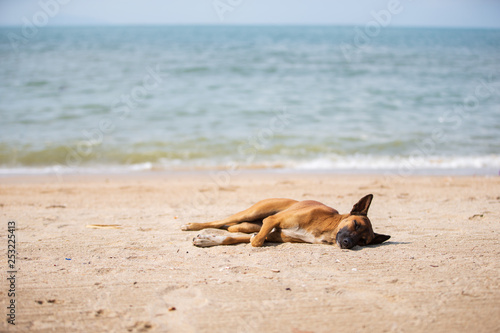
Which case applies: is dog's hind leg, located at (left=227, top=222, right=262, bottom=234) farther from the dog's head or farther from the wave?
the wave

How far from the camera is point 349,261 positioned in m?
4.43

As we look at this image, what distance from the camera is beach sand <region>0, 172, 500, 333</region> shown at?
3285 mm

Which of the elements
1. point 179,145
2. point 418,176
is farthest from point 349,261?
point 179,145

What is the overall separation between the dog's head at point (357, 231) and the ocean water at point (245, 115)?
589 centimetres

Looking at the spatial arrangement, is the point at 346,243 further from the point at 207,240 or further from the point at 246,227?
the point at 207,240

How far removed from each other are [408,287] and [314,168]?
23.5 feet

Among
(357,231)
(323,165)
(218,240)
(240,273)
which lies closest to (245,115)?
(323,165)

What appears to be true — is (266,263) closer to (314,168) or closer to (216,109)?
(314,168)

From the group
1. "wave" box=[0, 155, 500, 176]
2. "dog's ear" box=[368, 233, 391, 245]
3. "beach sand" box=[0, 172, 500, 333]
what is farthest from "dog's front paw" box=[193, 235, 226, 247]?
"wave" box=[0, 155, 500, 176]

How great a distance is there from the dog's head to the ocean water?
19.3 feet

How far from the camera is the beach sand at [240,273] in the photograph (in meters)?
3.29

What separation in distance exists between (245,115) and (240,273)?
1167 centimetres

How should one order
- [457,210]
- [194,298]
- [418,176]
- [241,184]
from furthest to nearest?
[418,176] < [241,184] < [457,210] < [194,298]

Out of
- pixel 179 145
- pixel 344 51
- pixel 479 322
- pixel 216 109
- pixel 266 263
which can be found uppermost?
pixel 344 51
